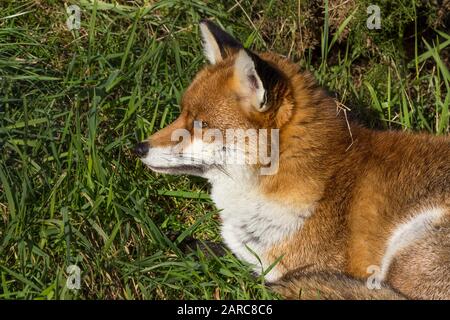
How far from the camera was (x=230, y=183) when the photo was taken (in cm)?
433

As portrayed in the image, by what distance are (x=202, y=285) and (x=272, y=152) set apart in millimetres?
796

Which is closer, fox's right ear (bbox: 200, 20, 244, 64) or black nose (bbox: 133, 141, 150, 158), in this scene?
black nose (bbox: 133, 141, 150, 158)

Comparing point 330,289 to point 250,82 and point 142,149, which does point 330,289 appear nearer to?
point 250,82

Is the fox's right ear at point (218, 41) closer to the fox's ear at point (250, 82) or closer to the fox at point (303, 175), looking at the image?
the fox at point (303, 175)

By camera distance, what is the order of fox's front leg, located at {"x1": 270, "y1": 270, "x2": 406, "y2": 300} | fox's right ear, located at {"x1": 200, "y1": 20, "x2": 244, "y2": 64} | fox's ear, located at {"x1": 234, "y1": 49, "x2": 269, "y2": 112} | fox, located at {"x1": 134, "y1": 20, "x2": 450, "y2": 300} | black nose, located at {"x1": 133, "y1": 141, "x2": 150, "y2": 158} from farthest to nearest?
fox's right ear, located at {"x1": 200, "y1": 20, "x2": 244, "y2": 64} → black nose, located at {"x1": 133, "y1": 141, "x2": 150, "y2": 158} → fox, located at {"x1": 134, "y1": 20, "x2": 450, "y2": 300} → fox's ear, located at {"x1": 234, "y1": 49, "x2": 269, "y2": 112} → fox's front leg, located at {"x1": 270, "y1": 270, "x2": 406, "y2": 300}

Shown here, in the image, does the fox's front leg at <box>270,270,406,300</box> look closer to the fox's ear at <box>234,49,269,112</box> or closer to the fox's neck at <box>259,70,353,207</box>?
the fox's neck at <box>259,70,353,207</box>

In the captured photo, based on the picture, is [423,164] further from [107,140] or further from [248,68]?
[107,140]

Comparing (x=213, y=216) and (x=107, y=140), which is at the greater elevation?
(x=107, y=140)

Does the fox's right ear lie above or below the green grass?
above

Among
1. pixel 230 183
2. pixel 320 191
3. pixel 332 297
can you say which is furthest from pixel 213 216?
pixel 332 297

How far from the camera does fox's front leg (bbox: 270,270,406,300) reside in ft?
12.5

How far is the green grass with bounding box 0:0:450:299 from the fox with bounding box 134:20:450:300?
306 mm

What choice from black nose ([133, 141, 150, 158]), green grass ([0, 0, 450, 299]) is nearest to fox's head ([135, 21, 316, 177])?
black nose ([133, 141, 150, 158])

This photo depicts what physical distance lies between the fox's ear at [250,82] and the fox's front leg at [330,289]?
3.02 ft
